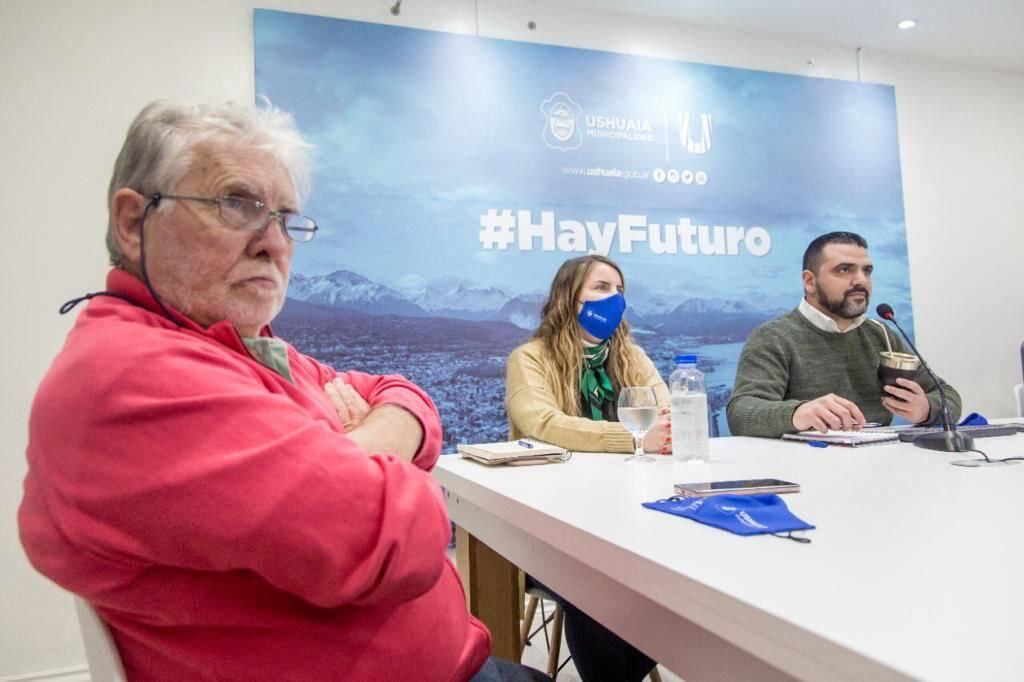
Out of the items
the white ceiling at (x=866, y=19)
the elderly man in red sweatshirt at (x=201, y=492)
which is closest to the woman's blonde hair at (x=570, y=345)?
the elderly man in red sweatshirt at (x=201, y=492)

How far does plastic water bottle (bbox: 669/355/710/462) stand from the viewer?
157cm

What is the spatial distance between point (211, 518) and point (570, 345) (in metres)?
1.86

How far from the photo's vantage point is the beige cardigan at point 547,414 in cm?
185

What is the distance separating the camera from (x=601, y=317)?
2.48 metres

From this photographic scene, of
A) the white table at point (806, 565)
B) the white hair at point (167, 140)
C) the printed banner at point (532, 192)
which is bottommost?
the white table at point (806, 565)

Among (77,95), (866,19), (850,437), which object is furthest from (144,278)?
(866,19)

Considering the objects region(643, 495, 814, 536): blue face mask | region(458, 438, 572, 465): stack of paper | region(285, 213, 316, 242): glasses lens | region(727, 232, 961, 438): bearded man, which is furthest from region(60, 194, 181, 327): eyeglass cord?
region(727, 232, 961, 438): bearded man

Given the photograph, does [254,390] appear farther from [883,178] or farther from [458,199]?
[883,178]

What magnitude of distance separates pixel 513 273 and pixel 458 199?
44 cm

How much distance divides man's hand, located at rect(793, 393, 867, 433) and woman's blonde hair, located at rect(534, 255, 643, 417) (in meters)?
0.62

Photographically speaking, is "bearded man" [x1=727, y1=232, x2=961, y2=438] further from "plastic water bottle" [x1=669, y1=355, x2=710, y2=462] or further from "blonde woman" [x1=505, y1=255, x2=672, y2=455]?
"plastic water bottle" [x1=669, y1=355, x2=710, y2=462]

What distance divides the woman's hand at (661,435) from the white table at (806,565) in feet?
0.69

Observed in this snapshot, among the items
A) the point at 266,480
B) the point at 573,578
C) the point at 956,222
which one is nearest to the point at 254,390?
the point at 266,480

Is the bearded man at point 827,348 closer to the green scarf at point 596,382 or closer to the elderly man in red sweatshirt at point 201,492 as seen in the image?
the green scarf at point 596,382
